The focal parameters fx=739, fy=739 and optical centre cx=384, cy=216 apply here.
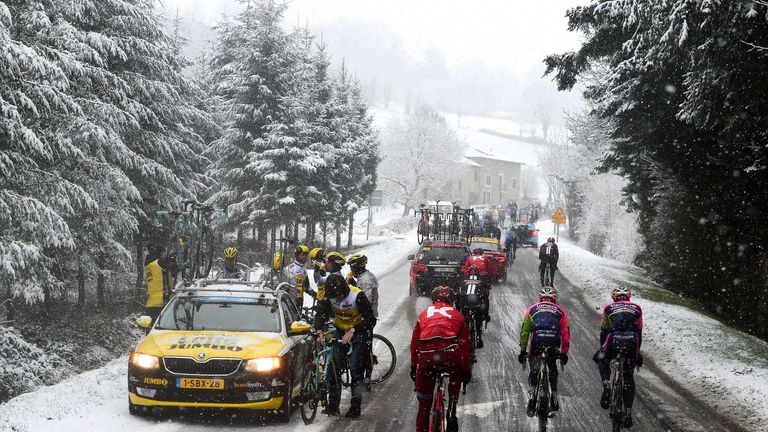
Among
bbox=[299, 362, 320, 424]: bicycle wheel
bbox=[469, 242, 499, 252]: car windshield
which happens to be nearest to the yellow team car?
bbox=[299, 362, 320, 424]: bicycle wheel

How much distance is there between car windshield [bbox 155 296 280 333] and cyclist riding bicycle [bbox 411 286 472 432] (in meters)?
2.81

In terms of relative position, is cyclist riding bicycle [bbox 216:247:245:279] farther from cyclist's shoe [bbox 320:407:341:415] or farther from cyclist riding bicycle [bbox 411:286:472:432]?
cyclist riding bicycle [bbox 411:286:472:432]

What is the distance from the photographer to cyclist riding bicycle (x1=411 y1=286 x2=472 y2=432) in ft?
24.1

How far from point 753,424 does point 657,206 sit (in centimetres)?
1700

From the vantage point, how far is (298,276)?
13.0m

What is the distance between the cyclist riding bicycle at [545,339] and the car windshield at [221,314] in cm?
331

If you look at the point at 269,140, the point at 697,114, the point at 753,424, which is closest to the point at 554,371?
the point at 753,424

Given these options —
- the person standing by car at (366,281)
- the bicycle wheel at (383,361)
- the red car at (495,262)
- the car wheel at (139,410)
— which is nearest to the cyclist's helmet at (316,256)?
the person standing by car at (366,281)

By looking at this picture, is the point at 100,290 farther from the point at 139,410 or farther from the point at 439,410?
the point at 439,410

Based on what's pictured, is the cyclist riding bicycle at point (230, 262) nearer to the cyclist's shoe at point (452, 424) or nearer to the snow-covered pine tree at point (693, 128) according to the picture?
the cyclist's shoe at point (452, 424)

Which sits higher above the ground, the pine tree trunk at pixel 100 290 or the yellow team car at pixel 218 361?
the yellow team car at pixel 218 361

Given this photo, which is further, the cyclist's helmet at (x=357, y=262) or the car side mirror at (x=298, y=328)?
the cyclist's helmet at (x=357, y=262)

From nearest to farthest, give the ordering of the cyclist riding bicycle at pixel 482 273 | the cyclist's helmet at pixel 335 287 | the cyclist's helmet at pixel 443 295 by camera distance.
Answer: the cyclist's helmet at pixel 443 295, the cyclist's helmet at pixel 335 287, the cyclist riding bicycle at pixel 482 273

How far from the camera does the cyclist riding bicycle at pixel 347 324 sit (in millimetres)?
9438
